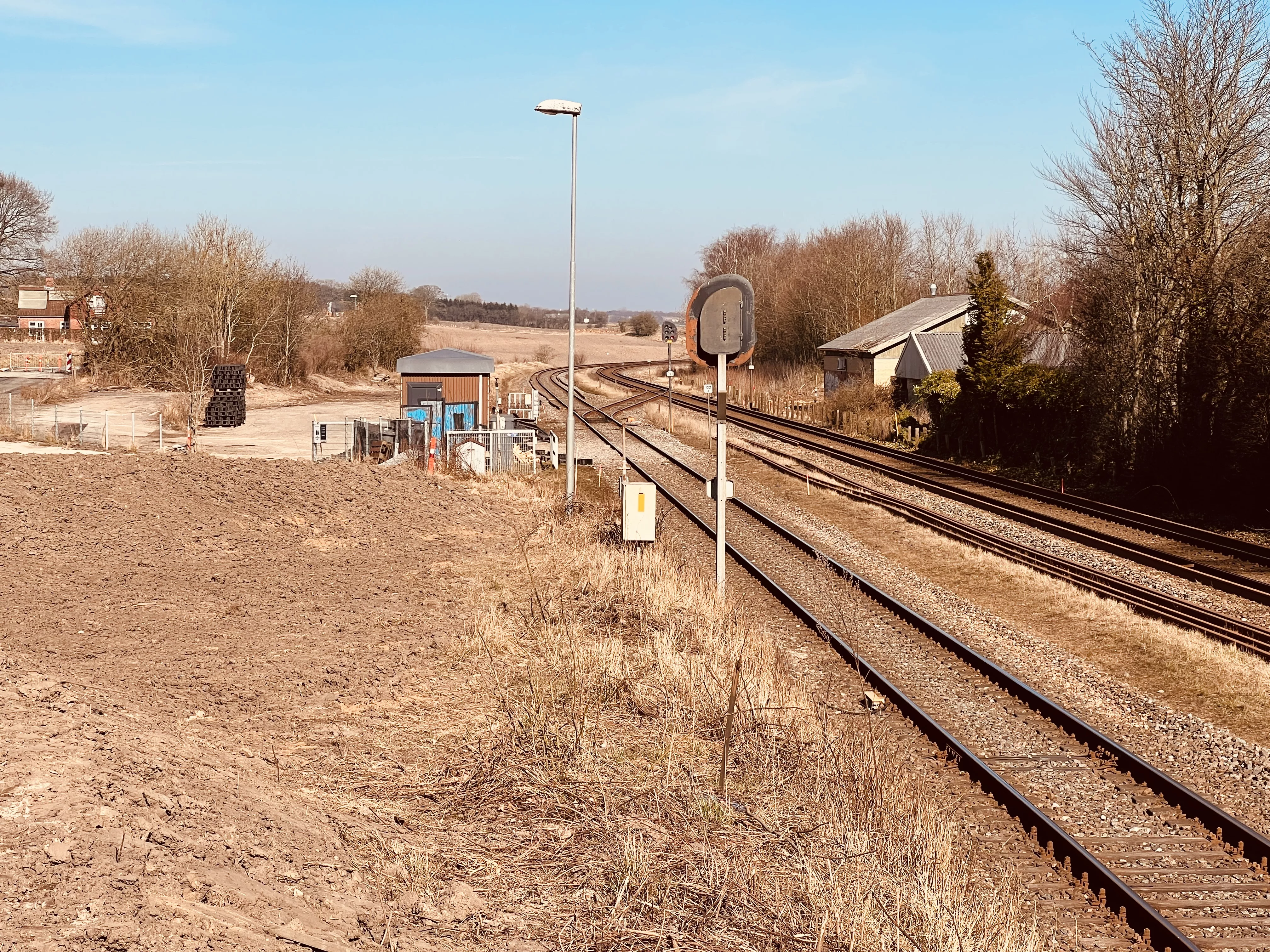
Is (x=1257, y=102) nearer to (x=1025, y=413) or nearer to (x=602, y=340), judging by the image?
(x=1025, y=413)

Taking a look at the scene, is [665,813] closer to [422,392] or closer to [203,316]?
[422,392]

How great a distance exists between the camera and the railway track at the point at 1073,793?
705 centimetres

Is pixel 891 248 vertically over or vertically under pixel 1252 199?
over

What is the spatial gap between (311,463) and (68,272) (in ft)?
156

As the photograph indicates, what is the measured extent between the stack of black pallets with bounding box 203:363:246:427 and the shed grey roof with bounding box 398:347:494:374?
41.6 feet

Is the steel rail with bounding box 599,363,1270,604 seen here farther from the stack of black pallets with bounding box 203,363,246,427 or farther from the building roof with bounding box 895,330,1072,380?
the stack of black pallets with bounding box 203,363,246,427

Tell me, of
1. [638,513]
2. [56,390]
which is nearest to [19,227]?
[56,390]

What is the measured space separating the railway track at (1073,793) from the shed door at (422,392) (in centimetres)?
1798

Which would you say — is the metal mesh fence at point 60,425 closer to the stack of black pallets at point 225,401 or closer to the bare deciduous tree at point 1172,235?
the stack of black pallets at point 225,401

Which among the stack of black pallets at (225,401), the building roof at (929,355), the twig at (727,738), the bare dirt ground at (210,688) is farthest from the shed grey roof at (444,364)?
the twig at (727,738)

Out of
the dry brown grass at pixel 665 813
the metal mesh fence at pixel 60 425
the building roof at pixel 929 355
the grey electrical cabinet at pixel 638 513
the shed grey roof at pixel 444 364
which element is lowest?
the dry brown grass at pixel 665 813

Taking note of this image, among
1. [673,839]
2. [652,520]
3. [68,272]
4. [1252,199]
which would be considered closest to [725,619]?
[652,520]

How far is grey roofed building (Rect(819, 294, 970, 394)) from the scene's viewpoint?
46469mm

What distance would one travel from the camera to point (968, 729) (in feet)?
34.2
